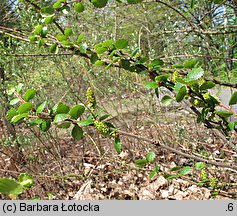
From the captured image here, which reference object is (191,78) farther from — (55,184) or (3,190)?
(55,184)

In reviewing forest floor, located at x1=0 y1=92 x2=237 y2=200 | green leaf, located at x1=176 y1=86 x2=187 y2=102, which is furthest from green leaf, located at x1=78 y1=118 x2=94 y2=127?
forest floor, located at x1=0 y1=92 x2=237 y2=200

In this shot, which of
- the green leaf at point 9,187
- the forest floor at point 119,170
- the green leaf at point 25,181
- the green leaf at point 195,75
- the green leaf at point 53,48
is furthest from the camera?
the forest floor at point 119,170

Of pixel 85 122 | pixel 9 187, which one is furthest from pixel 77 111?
pixel 9 187

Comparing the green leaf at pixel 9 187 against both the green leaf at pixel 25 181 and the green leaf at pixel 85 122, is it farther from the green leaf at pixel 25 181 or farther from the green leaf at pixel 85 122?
the green leaf at pixel 85 122

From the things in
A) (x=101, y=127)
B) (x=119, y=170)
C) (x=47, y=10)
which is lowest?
(x=119, y=170)

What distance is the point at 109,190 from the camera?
9.34 ft

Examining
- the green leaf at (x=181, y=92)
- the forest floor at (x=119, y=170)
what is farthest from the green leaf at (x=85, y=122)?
the forest floor at (x=119, y=170)

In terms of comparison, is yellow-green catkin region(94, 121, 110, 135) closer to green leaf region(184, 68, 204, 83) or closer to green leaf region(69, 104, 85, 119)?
green leaf region(69, 104, 85, 119)

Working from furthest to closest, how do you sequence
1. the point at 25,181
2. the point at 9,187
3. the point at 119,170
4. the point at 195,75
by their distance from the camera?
the point at 119,170 → the point at 195,75 → the point at 25,181 → the point at 9,187

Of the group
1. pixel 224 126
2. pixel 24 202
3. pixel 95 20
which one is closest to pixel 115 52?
pixel 224 126

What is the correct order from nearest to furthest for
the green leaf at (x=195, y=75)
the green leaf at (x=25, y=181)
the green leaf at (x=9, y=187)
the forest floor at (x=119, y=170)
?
the green leaf at (x=9, y=187) < the green leaf at (x=25, y=181) < the green leaf at (x=195, y=75) < the forest floor at (x=119, y=170)

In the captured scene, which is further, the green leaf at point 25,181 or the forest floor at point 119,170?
the forest floor at point 119,170

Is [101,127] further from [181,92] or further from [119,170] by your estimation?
[119,170]

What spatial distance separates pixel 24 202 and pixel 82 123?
634 millimetres
